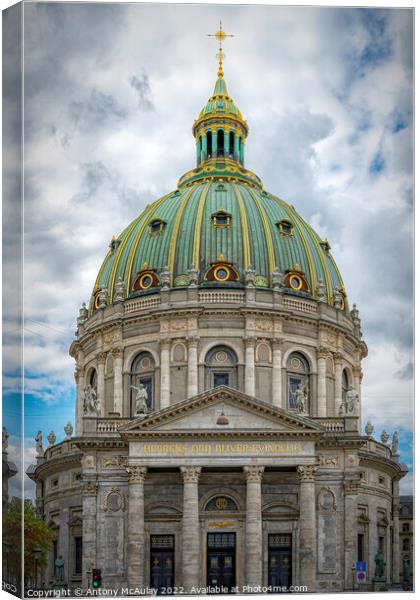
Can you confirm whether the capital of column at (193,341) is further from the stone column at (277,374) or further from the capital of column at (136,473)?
the capital of column at (136,473)

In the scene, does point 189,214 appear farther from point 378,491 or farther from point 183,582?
point 183,582

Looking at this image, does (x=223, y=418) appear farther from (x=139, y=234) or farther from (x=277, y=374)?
(x=139, y=234)

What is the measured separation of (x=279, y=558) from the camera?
218 ft

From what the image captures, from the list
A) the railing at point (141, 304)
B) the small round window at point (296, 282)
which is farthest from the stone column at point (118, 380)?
the small round window at point (296, 282)

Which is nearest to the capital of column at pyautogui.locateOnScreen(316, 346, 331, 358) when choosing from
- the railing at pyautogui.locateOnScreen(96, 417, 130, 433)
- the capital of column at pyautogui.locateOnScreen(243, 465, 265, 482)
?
the capital of column at pyautogui.locateOnScreen(243, 465, 265, 482)

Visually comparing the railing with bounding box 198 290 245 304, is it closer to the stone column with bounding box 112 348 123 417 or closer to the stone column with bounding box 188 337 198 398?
the stone column with bounding box 188 337 198 398

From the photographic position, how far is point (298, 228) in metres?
81.2

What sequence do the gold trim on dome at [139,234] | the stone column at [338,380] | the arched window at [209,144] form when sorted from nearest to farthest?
the stone column at [338,380], the gold trim on dome at [139,234], the arched window at [209,144]

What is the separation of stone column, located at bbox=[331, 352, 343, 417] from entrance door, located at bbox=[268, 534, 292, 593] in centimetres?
1280

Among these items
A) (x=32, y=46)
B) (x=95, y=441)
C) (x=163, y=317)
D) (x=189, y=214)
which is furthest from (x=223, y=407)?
(x=32, y=46)

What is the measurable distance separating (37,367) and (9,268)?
26.6ft

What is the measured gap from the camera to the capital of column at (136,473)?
64250 mm

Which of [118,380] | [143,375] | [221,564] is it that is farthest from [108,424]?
[221,564]

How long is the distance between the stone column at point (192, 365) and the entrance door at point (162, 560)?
10.5 metres
